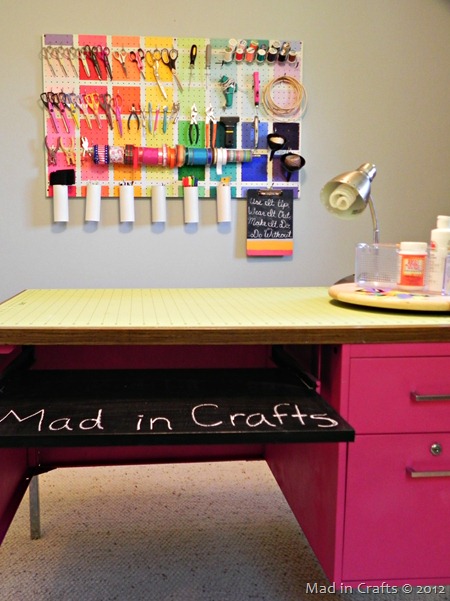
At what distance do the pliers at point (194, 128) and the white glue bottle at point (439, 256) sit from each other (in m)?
1.53

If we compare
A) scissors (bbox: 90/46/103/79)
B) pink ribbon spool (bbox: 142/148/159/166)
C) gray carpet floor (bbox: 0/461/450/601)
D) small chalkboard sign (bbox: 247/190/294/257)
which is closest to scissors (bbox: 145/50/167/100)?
scissors (bbox: 90/46/103/79)

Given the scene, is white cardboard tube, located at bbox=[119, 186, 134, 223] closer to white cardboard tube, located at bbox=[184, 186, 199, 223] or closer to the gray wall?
the gray wall

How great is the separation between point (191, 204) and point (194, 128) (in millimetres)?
360

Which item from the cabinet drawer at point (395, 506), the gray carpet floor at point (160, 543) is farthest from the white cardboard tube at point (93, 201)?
the cabinet drawer at point (395, 506)

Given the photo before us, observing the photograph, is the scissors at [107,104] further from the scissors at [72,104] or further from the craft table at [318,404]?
the craft table at [318,404]

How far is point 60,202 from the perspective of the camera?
2582 mm

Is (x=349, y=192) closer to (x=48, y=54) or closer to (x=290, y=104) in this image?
(x=290, y=104)

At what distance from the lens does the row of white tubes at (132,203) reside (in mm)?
2590

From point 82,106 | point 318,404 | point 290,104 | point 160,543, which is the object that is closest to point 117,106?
point 82,106

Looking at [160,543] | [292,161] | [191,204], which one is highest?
[292,161]

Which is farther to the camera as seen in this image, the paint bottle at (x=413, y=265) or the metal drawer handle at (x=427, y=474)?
the paint bottle at (x=413, y=265)

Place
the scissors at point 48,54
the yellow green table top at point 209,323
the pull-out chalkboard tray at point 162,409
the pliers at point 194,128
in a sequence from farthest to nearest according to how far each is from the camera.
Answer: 1. the pliers at point 194,128
2. the scissors at point 48,54
3. the yellow green table top at point 209,323
4. the pull-out chalkboard tray at point 162,409

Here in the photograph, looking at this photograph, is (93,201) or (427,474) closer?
(427,474)

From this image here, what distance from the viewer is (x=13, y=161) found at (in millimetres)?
2596
